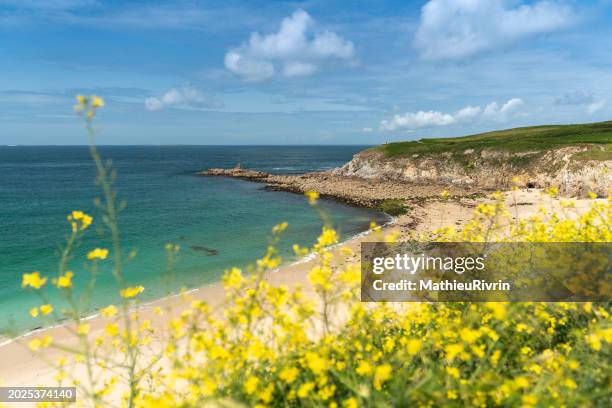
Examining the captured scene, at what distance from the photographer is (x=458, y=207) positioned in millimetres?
42656

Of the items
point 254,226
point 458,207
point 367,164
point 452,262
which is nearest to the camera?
point 452,262

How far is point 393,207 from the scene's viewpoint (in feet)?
148

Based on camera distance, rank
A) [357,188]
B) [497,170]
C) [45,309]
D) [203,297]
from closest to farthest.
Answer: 1. [45,309]
2. [203,297]
3. [497,170]
4. [357,188]

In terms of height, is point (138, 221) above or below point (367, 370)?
below

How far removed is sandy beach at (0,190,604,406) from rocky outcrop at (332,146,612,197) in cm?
960

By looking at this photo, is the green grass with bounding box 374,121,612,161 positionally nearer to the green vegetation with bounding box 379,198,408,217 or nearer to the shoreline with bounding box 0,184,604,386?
the shoreline with bounding box 0,184,604,386

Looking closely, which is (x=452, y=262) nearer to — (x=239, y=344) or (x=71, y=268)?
(x=239, y=344)

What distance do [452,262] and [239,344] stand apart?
509 cm

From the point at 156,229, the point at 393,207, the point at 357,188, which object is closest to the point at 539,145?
the point at 357,188

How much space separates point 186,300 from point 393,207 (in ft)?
131

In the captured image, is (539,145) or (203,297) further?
(539,145)

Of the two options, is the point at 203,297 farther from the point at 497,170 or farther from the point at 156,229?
the point at 497,170

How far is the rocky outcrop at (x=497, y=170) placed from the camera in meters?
46.3

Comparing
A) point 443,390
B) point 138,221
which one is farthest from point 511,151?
point 443,390
